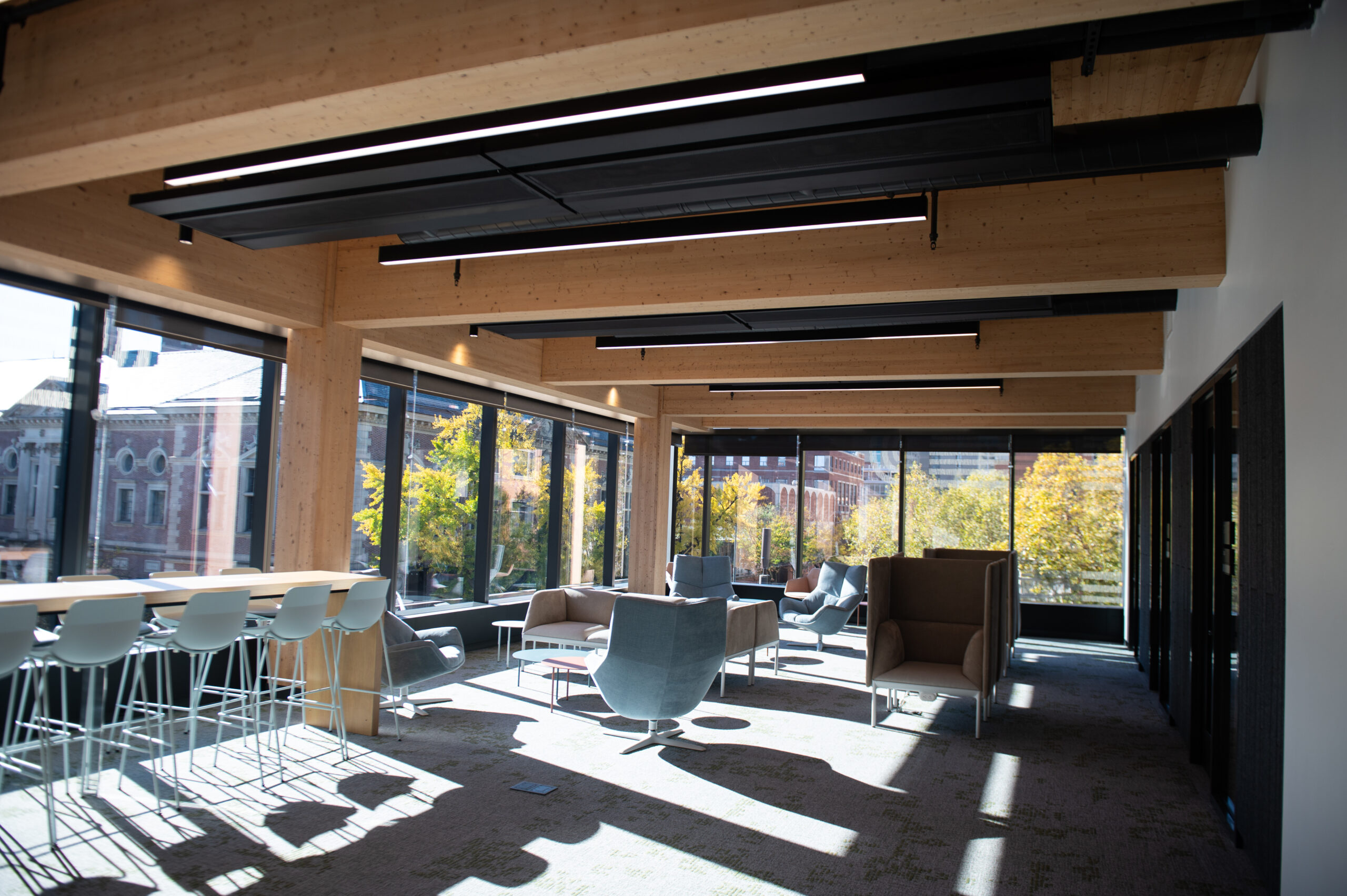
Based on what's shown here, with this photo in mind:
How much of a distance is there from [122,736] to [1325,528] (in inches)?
251

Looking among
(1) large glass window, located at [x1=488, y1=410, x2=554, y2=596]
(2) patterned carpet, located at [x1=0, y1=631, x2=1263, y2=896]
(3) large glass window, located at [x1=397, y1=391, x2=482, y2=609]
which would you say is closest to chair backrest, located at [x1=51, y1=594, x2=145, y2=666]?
(2) patterned carpet, located at [x1=0, y1=631, x2=1263, y2=896]

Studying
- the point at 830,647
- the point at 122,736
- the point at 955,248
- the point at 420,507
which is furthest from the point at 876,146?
the point at 830,647

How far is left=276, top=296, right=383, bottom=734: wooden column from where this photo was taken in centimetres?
671

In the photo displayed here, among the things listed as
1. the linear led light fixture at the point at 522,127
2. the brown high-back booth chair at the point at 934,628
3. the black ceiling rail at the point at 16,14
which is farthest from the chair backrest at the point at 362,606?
the brown high-back booth chair at the point at 934,628

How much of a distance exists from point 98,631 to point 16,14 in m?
2.89

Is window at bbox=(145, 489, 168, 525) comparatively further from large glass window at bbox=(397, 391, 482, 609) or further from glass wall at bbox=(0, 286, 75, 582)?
large glass window at bbox=(397, 391, 482, 609)

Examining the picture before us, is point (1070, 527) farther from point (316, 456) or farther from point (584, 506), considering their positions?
point (316, 456)

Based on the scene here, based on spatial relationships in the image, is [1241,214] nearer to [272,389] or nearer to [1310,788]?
[1310,788]

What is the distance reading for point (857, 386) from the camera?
10852 millimetres

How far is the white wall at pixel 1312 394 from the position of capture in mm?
2756

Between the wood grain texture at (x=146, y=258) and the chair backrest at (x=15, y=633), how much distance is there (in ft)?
7.55

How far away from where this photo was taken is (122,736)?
17.7ft

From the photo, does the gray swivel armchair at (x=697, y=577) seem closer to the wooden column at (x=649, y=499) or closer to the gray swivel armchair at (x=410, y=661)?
the wooden column at (x=649, y=499)

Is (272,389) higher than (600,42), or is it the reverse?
(600,42)
